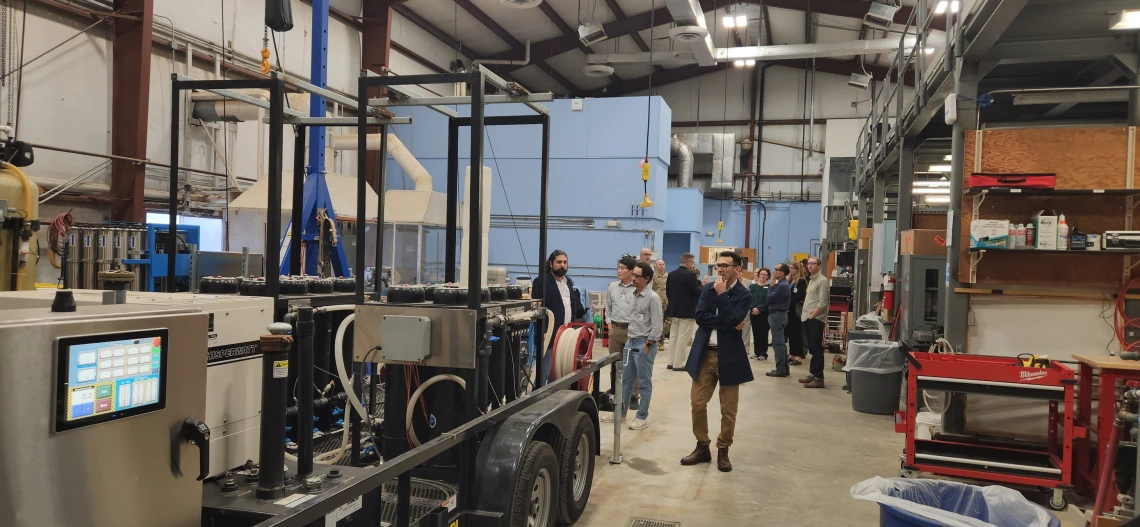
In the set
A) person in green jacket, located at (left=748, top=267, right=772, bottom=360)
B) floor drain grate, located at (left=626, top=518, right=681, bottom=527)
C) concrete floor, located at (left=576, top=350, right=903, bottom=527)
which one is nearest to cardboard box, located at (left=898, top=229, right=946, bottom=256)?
concrete floor, located at (left=576, top=350, right=903, bottom=527)

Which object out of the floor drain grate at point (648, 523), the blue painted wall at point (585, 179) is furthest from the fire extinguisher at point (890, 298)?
the blue painted wall at point (585, 179)

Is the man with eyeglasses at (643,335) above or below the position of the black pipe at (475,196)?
below

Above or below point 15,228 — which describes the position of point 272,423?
below

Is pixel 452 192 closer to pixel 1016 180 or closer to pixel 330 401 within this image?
pixel 330 401

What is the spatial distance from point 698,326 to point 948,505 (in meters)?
2.50

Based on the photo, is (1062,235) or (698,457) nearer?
(1062,235)

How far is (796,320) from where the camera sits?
10648 mm

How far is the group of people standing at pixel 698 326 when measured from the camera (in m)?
5.24

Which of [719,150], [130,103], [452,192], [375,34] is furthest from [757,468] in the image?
[719,150]

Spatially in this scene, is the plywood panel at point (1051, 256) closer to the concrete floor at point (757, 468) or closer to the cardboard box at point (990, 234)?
the cardboard box at point (990, 234)

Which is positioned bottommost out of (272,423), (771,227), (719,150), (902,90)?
(272,423)

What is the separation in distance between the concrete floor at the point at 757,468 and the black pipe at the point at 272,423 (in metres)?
2.34

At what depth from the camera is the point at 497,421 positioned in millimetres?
3162

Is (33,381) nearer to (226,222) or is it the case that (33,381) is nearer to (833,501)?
(833,501)
